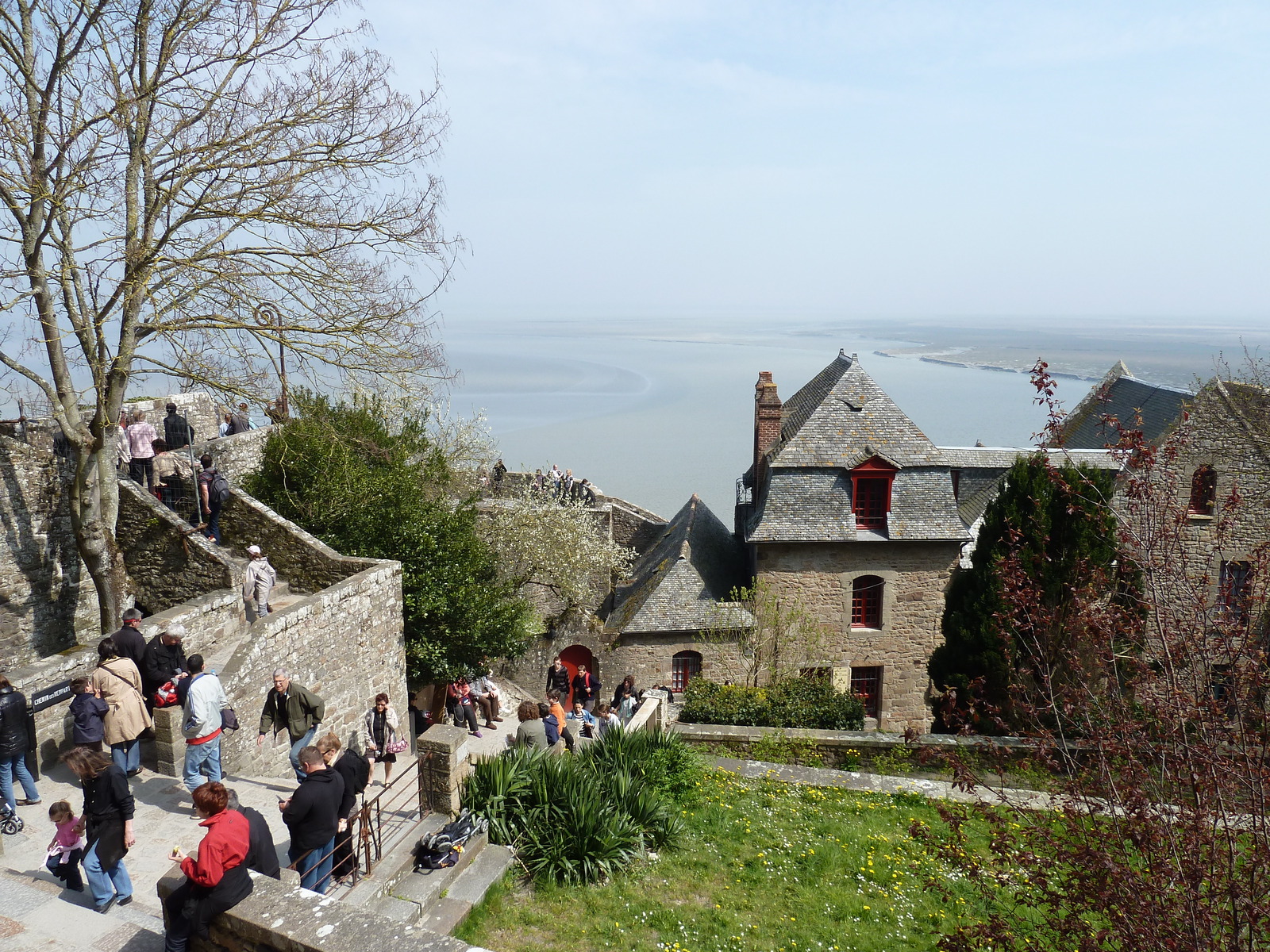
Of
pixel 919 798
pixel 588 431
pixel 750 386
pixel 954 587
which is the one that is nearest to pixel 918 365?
pixel 750 386

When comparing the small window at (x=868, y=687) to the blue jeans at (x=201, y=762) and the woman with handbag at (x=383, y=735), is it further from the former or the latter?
the blue jeans at (x=201, y=762)

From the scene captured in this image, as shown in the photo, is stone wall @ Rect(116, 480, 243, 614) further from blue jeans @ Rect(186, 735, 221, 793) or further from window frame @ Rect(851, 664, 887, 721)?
window frame @ Rect(851, 664, 887, 721)

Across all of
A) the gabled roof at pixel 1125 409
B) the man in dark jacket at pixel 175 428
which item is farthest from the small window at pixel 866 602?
the man in dark jacket at pixel 175 428

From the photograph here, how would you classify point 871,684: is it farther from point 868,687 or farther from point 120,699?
point 120,699

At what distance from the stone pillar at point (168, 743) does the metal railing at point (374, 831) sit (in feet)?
8.06

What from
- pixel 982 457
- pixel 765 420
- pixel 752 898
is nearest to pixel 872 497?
pixel 765 420

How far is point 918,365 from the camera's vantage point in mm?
115375

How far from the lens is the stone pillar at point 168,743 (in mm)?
10039

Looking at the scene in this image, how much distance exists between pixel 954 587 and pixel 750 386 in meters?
74.8

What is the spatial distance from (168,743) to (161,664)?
95 cm

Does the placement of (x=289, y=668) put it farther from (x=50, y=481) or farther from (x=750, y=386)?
(x=750, y=386)

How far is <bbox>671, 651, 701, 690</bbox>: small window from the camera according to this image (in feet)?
70.2

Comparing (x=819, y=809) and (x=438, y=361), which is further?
(x=438, y=361)

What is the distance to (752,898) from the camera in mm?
9133
